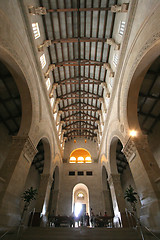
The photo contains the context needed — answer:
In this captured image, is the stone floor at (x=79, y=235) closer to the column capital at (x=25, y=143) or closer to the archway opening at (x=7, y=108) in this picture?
the column capital at (x=25, y=143)

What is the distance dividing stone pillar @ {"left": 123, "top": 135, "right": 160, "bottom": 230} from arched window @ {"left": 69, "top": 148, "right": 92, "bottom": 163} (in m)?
16.3

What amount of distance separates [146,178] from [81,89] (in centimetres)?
1442

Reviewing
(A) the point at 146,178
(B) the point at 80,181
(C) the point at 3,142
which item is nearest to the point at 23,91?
(C) the point at 3,142

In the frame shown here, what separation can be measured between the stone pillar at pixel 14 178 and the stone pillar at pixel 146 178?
23.4ft

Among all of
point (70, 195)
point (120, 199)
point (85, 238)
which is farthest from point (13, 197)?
point (70, 195)

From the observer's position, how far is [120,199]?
12.5 metres

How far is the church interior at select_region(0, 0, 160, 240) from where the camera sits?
757 centimetres

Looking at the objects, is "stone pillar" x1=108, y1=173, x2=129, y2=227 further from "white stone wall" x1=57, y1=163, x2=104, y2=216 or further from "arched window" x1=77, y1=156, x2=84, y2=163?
"arched window" x1=77, y1=156, x2=84, y2=163

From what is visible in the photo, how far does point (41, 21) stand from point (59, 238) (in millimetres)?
15586

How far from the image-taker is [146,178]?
7.61 m

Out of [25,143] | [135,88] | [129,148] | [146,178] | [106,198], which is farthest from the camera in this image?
[106,198]

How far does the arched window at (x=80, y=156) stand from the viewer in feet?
81.8

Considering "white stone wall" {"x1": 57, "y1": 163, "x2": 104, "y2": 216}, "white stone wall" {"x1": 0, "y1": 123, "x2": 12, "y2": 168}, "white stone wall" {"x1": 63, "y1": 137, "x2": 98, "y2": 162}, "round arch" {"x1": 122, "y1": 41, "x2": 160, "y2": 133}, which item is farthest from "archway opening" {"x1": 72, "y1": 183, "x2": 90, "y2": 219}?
"round arch" {"x1": 122, "y1": 41, "x2": 160, "y2": 133}

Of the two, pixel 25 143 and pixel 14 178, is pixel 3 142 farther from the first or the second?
pixel 14 178
